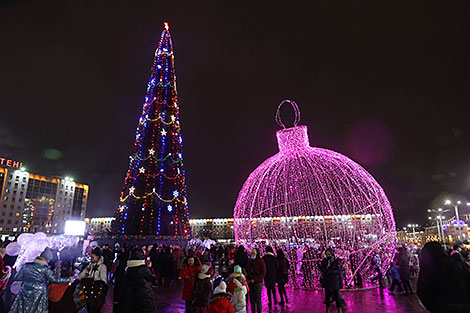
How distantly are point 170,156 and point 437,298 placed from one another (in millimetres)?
18073

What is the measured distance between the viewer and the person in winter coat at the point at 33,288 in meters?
3.79

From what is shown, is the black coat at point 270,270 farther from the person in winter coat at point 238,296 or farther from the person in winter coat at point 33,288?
the person in winter coat at point 33,288

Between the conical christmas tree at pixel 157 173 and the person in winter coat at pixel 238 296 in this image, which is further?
the conical christmas tree at pixel 157 173

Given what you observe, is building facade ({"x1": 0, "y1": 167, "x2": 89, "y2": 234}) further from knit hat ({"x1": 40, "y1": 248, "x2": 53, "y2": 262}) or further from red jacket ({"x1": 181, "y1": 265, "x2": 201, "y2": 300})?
knit hat ({"x1": 40, "y1": 248, "x2": 53, "y2": 262})

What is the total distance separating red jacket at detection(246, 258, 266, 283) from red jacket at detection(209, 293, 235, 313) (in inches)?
83.1

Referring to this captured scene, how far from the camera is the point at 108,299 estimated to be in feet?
27.5

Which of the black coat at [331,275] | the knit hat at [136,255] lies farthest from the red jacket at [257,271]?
the knit hat at [136,255]

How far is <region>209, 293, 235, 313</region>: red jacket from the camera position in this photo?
4.01m

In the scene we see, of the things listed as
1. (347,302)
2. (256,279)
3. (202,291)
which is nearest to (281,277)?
(256,279)

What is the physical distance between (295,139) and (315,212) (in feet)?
8.28

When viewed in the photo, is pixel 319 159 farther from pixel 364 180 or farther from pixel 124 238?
pixel 124 238

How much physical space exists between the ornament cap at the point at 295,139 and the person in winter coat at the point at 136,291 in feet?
22.2

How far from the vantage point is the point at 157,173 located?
63.5 ft

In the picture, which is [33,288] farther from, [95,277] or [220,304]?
[220,304]
